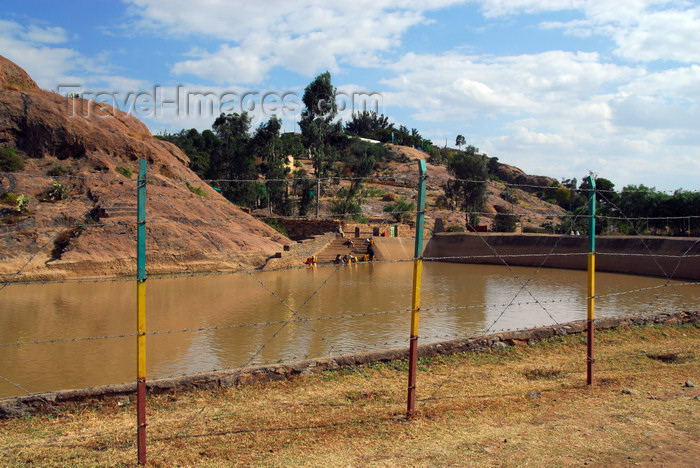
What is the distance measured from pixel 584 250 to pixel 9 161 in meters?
27.5

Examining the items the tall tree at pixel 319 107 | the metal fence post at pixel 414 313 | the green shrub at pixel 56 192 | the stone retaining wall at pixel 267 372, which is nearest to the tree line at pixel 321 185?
the tall tree at pixel 319 107

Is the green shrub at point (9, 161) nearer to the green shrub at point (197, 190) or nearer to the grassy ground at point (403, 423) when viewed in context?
the green shrub at point (197, 190)

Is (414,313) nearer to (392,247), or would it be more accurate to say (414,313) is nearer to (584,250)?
(584,250)

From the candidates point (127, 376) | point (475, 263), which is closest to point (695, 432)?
point (127, 376)

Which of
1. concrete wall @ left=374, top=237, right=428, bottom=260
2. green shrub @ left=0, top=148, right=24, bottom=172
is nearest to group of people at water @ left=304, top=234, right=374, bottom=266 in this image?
concrete wall @ left=374, top=237, right=428, bottom=260

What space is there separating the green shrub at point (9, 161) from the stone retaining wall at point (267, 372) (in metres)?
22.6

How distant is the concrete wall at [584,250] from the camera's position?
22.5 m

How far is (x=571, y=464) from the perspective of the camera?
433 cm

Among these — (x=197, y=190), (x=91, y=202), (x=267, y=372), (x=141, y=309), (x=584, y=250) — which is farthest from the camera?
(x=197, y=190)

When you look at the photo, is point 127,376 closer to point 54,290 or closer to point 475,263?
point 54,290

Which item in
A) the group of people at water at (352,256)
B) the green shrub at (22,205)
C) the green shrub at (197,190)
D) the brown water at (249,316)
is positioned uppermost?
the green shrub at (197,190)

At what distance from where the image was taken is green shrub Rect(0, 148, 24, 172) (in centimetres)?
2436

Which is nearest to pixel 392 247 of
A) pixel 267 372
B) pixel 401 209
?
pixel 401 209

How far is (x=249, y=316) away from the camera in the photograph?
1323 cm
